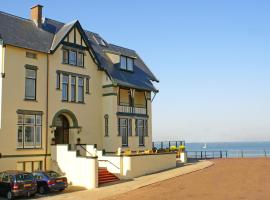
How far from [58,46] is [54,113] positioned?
5.70 meters

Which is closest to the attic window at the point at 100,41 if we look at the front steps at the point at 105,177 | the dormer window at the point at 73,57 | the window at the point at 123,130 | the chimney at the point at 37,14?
the dormer window at the point at 73,57

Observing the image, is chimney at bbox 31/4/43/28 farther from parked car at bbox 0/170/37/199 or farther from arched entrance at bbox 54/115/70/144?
parked car at bbox 0/170/37/199

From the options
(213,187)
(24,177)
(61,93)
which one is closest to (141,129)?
(61,93)

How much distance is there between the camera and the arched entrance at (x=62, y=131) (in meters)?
34.8

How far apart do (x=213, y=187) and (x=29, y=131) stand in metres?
14.6

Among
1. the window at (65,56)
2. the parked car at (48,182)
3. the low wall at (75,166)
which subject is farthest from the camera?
the window at (65,56)

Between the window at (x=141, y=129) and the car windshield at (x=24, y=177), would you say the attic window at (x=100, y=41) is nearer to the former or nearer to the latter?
the window at (x=141, y=129)

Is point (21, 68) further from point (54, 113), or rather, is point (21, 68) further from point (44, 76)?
point (54, 113)

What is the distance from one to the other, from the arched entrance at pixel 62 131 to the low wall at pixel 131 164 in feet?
13.8

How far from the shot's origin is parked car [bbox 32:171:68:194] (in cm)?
2561

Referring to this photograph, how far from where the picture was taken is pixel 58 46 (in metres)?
33.2

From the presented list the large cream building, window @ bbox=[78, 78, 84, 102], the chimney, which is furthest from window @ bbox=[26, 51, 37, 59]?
window @ bbox=[78, 78, 84, 102]

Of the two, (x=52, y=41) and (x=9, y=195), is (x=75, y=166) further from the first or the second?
(x=52, y=41)

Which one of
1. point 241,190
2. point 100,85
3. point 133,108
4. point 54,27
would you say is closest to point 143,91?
point 133,108
